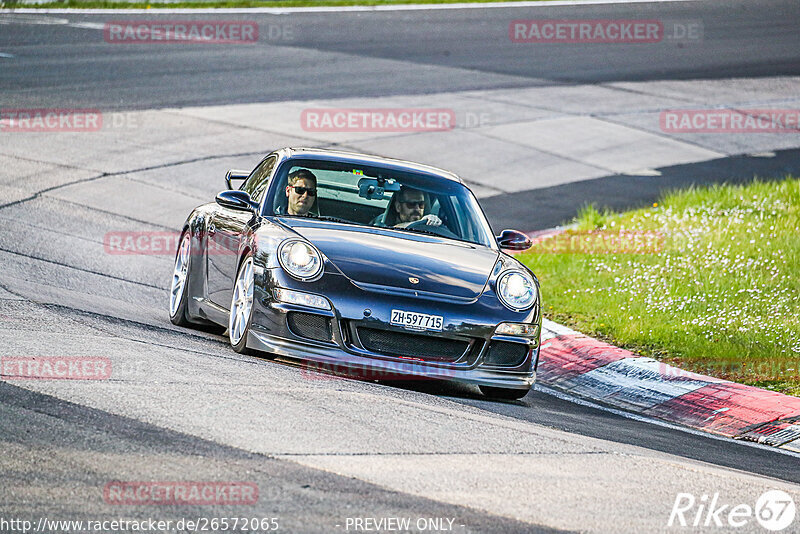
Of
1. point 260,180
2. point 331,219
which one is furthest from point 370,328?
point 260,180

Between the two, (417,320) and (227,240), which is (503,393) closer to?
(417,320)

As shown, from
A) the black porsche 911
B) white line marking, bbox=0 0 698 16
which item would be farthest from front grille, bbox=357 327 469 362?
white line marking, bbox=0 0 698 16

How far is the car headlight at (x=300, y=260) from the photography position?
285 inches

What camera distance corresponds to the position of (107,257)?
11.3 meters

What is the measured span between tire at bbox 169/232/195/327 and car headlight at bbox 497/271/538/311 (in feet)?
8.54

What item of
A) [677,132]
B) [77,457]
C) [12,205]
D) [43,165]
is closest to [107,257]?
[12,205]

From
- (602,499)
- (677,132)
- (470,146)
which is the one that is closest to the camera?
(602,499)

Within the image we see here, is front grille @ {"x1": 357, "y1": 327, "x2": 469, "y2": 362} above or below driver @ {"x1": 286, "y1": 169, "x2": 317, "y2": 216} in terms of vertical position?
below

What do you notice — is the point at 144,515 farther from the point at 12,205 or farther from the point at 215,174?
the point at 215,174

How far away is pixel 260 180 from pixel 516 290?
2408 mm

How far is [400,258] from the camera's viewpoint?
7.56 m

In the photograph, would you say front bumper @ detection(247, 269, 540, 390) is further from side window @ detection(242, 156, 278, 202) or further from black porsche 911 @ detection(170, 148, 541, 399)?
side window @ detection(242, 156, 278, 202)

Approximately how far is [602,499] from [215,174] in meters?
10.9

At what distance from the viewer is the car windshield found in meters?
8.50
